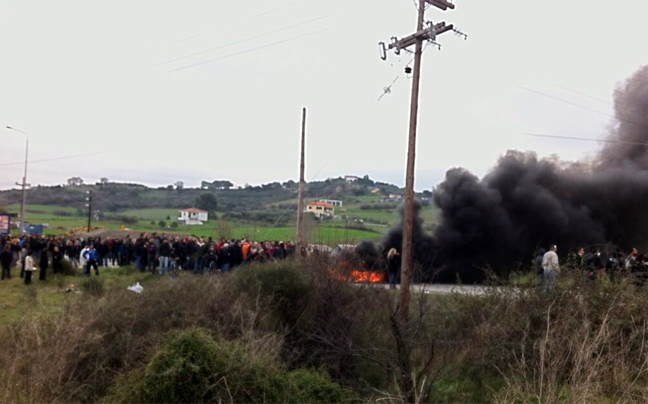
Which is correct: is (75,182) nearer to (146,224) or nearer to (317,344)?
(146,224)

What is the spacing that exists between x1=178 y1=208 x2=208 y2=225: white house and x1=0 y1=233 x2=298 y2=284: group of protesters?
25.3 m

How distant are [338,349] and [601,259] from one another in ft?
26.2

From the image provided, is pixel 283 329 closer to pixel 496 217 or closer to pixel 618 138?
pixel 496 217

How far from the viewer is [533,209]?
26.0 meters

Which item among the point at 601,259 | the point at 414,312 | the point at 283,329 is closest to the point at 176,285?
the point at 283,329

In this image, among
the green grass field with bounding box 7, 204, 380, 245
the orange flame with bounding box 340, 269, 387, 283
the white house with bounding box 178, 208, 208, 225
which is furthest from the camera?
the white house with bounding box 178, 208, 208, 225

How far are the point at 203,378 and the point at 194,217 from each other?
44124 millimetres

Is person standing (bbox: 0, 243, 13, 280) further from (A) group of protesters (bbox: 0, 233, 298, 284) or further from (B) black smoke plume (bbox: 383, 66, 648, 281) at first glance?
(B) black smoke plume (bbox: 383, 66, 648, 281)

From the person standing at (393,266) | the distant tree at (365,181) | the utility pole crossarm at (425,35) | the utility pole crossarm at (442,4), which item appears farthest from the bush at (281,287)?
the distant tree at (365,181)

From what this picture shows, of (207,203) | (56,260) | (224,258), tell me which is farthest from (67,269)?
(207,203)

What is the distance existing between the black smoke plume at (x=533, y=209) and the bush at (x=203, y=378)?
45.5ft

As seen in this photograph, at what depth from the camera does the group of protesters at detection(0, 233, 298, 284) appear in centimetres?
1962

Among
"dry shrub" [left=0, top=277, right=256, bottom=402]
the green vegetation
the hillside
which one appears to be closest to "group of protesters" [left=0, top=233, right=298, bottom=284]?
the hillside

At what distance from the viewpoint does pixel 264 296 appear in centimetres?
1218
